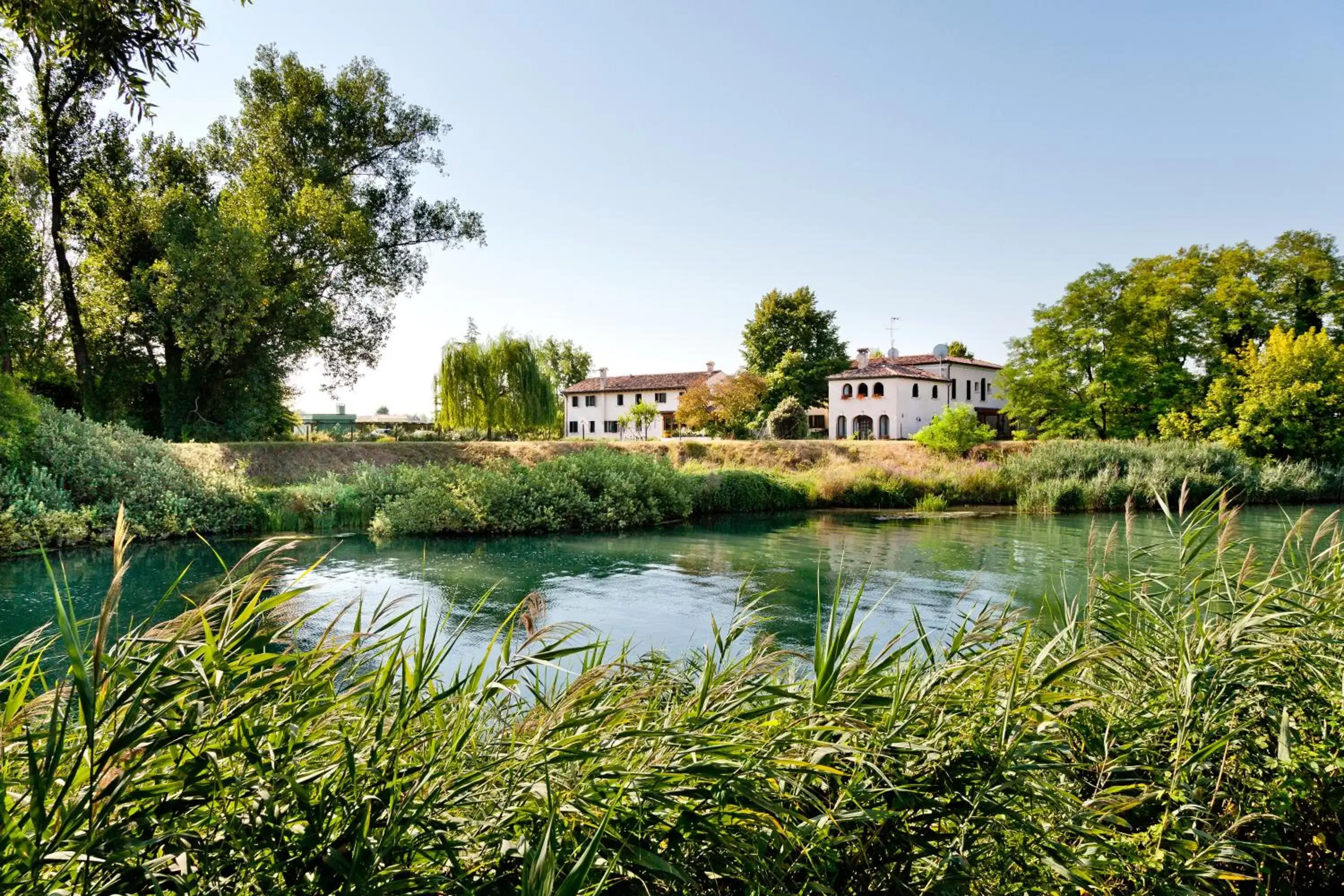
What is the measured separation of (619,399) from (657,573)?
4700cm

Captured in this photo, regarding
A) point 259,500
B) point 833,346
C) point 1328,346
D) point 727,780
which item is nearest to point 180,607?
point 259,500

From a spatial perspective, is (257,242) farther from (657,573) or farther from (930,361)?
(930,361)

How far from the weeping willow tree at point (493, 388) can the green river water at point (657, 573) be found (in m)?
16.6

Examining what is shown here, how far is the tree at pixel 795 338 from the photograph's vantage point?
180ft

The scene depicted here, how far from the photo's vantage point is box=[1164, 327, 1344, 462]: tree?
31.7m

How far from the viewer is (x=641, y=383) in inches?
2408

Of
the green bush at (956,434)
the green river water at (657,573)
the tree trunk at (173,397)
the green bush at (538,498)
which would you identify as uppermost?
the tree trunk at (173,397)

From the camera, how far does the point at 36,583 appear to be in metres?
12.7

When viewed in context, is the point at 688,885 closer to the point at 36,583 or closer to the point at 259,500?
the point at 36,583

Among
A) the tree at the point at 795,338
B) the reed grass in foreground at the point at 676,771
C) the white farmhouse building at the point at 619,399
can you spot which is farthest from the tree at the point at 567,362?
the reed grass in foreground at the point at 676,771

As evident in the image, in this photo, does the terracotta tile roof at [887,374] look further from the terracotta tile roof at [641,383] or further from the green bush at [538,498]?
the green bush at [538,498]

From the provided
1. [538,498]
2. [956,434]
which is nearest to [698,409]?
[956,434]

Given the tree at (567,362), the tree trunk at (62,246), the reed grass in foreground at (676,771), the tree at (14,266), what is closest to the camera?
the reed grass in foreground at (676,771)

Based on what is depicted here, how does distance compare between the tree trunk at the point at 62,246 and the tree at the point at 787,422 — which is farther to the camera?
the tree at the point at 787,422
